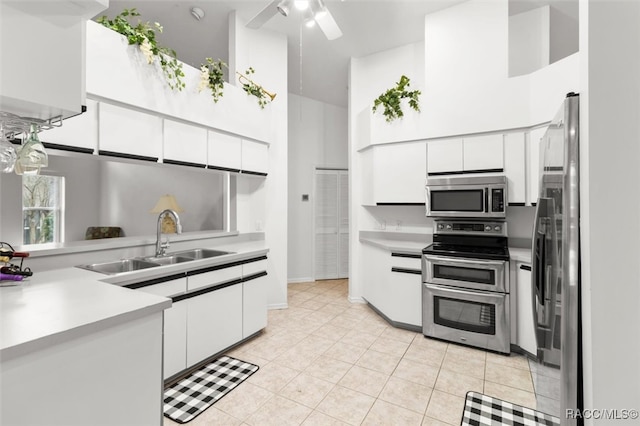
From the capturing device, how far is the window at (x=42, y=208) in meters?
5.20

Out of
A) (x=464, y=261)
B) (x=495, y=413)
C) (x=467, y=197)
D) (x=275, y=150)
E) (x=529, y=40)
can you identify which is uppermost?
(x=529, y=40)

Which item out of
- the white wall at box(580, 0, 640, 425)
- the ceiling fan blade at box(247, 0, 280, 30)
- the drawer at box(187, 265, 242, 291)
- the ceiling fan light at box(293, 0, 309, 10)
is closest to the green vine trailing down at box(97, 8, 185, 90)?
the ceiling fan blade at box(247, 0, 280, 30)

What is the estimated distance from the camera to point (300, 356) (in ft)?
8.84

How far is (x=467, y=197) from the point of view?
3.13m

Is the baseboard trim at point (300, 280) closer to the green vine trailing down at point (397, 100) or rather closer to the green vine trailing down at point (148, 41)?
the green vine trailing down at point (397, 100)

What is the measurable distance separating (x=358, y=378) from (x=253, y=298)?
122cm

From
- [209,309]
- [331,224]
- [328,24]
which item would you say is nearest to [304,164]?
[331,224]

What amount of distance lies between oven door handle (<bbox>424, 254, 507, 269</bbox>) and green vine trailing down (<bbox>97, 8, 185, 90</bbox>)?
9.35 ft

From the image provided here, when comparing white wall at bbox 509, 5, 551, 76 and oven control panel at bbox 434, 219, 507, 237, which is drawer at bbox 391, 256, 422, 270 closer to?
oven control panel at bbox 434, 219, 507, 237

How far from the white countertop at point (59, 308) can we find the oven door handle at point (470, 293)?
2.53 m

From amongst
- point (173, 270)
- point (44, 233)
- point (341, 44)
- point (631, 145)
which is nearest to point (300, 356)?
point (173, 270)

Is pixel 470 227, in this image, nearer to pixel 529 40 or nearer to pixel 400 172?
pixel 400 172

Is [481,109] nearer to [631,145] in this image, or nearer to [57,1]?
[631,145]

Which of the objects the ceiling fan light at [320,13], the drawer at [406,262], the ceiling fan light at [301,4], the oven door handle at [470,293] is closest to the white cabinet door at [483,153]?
the drawer at [406,262]
